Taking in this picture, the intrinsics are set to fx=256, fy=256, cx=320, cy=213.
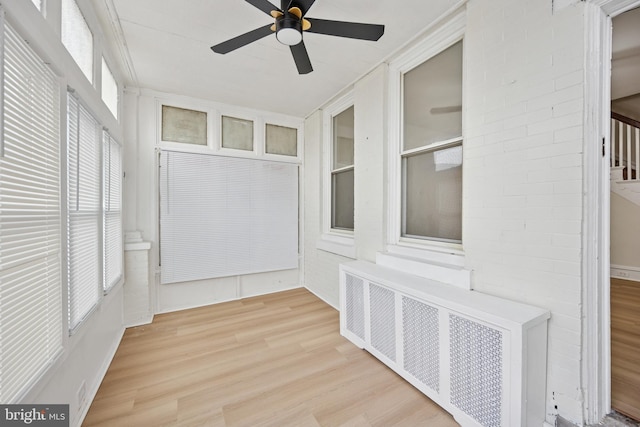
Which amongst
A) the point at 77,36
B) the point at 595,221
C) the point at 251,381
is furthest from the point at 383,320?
the point at 77,36

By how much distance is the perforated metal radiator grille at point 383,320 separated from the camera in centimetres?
215

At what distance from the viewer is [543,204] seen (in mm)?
1509

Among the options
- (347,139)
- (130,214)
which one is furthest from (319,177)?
(130,214)

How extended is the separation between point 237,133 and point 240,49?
153 centimetres

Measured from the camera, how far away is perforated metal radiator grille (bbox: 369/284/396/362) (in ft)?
7.06

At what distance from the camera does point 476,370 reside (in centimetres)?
154

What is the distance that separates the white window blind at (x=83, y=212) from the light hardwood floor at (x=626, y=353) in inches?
134

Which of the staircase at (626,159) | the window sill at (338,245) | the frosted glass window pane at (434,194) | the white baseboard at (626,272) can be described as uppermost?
the staircase at (626,159)

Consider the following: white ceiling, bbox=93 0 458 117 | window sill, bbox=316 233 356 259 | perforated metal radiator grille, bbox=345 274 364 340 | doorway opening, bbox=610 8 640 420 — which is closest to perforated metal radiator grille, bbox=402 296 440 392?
perforated metal radiator grille, bbox=345 274 364 340

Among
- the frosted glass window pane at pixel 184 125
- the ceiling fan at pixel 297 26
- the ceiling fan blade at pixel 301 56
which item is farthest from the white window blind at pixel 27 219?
the frosted glass window pane at pixel 184 125

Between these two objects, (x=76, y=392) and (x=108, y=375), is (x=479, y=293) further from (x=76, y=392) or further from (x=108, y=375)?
(x=108, y=375)

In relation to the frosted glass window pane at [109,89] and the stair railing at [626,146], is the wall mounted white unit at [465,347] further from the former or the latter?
the stair railing at [626,146]

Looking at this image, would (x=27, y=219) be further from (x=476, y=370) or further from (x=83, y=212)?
(x=476, y=370)

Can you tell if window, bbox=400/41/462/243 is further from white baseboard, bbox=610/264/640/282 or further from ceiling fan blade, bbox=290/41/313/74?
white baseboard, bbox=610/264/640/282
